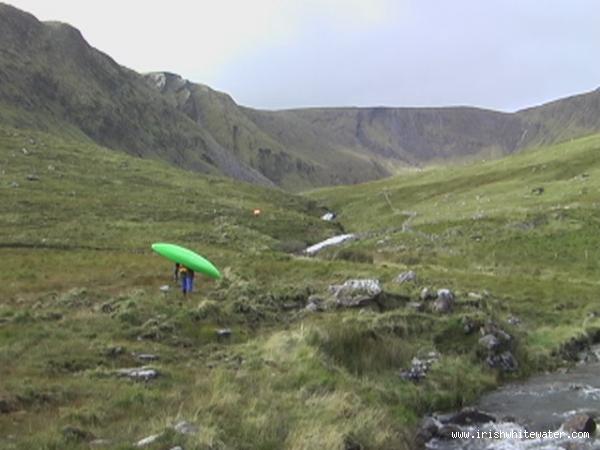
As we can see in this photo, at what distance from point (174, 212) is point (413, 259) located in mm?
40655

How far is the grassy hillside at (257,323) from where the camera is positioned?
1817 cm

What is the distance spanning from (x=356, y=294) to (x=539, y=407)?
11777 mm

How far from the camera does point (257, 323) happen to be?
31859 millimetres

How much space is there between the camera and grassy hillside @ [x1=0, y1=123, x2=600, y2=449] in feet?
59.6

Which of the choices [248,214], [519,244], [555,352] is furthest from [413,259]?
[248,214]

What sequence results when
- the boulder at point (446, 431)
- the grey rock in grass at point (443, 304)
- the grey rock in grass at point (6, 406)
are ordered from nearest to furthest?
the grey rock in grass at point (6, 406)
the boulder at point (446, 431)
the grey rock in grass at point (443, 304)

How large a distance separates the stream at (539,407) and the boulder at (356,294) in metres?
8.12

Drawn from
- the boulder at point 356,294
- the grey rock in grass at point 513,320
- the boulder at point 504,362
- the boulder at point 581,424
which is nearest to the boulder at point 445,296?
the boulder at point 356,294

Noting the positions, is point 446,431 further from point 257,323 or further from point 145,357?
point 257,323

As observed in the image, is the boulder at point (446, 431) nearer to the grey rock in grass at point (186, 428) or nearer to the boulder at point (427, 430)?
the boulder at point (427, 430)

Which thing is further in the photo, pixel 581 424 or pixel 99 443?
pixel 581 424

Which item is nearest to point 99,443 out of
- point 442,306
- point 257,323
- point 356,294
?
point 257,323

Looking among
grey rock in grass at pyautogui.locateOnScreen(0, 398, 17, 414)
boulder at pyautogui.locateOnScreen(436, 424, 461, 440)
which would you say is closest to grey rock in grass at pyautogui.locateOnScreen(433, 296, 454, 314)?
boulder at pyautogui.locateOnScreen(436, 424, 461, 440)

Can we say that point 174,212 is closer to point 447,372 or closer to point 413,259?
point 413,259
